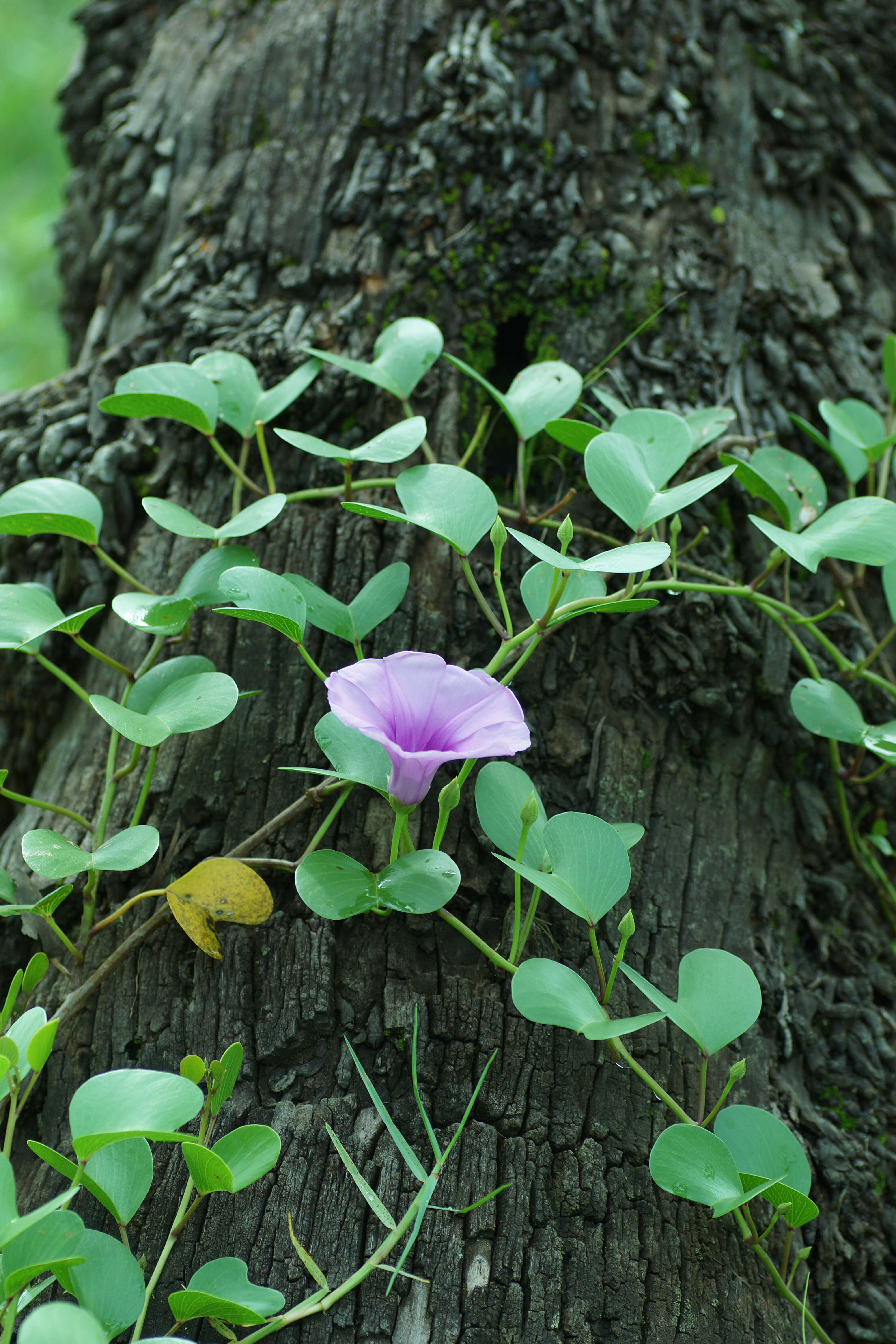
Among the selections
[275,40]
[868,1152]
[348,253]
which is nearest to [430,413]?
[348,253]

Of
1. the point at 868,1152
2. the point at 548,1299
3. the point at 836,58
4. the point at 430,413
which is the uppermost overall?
the point at 836,58

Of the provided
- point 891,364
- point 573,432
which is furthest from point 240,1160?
point 891,364

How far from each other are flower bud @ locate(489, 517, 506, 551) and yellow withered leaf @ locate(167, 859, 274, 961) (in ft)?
1.30

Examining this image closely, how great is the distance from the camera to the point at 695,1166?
0.73 metres

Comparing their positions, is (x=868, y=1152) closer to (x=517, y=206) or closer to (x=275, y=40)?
(x=517, y=206)

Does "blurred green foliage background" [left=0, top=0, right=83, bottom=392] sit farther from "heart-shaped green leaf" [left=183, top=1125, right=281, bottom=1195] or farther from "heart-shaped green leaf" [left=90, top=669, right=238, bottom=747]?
"heart-shaped green leaf" [left=183, top=1125, right=281, bottom=1195]

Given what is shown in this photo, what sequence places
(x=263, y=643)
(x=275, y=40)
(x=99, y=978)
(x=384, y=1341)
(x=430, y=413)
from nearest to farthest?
(x=384, y=1341) → (x=99, y=978) → (x=263, y=643) → (x=430, y=413) → (x=275, y=40)

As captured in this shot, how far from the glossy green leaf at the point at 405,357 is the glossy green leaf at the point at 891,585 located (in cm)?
59

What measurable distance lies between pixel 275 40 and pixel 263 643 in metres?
1.07

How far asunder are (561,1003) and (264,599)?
459 millimetres

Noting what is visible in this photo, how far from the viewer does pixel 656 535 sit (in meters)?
1.09

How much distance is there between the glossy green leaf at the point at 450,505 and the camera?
861mm

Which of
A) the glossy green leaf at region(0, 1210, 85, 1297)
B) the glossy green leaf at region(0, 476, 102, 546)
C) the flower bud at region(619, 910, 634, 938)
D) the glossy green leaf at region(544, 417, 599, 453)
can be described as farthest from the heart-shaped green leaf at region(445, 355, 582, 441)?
the glossy green leaf at region(0, 1210, 85, 1297)

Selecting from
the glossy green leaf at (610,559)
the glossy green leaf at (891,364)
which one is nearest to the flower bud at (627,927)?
the glossy green leaf at (610,559)
